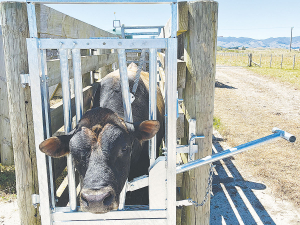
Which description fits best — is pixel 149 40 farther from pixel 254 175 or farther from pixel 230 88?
pixel 230 88

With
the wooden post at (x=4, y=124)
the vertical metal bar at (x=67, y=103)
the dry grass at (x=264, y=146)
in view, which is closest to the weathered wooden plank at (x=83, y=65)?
the vertical metal bar at (x=67, y=103)

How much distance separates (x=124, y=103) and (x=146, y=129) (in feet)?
0.95

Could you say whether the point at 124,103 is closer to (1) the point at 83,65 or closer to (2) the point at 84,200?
(2) the point at 84,200

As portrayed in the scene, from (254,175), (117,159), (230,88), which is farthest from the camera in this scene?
(230,88)

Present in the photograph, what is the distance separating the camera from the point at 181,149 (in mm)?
2375

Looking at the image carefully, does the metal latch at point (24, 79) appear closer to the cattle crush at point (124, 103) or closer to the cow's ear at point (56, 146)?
the cattle crush at point (124, 103)

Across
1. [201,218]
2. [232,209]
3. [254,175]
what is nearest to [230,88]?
[254,175]

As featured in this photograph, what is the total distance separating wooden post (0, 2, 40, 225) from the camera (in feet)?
6.91

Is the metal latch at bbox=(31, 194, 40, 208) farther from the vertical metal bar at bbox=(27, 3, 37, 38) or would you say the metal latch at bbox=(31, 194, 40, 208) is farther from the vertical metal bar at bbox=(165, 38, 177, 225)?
the vertical metal bar at bbox=(27, 3, 37, 38)

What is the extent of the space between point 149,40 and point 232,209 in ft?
9.35

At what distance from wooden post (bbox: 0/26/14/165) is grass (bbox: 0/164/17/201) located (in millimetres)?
182

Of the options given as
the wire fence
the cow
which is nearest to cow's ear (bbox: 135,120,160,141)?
the cow

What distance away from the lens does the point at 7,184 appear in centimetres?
439

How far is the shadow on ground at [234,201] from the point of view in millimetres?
3551
